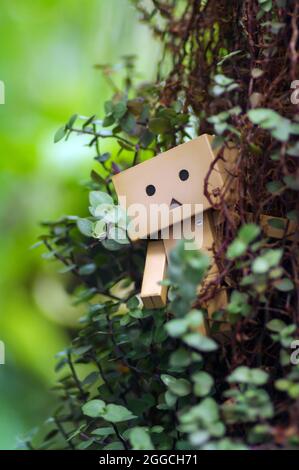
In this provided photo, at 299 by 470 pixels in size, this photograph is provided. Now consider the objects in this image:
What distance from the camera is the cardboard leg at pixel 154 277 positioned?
0.83 meters

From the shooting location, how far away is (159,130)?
3.08ft

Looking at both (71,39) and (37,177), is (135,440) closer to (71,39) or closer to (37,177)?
(37,177)

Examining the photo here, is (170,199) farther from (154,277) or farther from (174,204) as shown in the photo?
(154,277)

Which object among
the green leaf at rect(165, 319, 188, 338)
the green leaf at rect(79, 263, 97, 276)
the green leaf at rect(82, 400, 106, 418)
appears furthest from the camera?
the green leaf at rect(79, 263, 97, 276)

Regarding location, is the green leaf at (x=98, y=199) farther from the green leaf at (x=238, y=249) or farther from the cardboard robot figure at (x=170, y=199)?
the green leaf at (x=238, y=249)

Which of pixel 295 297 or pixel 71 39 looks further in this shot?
pixel 71 39

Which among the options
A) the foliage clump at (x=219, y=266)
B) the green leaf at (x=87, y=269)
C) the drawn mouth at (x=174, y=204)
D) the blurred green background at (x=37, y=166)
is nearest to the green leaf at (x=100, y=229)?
the foliage clump at (x=219, y=266)

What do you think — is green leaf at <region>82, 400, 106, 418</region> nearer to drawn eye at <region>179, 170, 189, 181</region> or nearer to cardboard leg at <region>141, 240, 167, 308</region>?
cardboard leg at <region>141, 240, 167, 308</region>

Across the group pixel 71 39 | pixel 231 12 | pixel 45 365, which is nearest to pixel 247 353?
pixel 231 12

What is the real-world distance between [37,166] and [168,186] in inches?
35.1

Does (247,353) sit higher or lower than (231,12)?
lower

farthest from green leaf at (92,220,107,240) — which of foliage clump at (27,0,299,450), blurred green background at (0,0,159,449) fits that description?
blurred green background at (0,0,159,449)

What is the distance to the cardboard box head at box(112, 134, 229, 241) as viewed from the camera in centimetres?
84

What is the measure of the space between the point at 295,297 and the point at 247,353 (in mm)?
120
